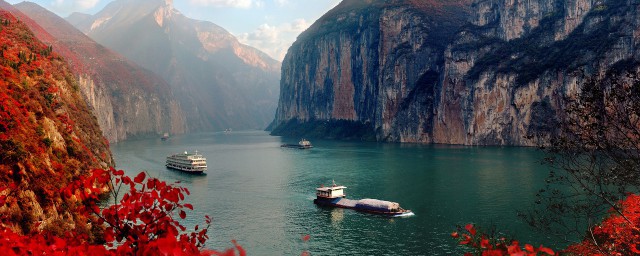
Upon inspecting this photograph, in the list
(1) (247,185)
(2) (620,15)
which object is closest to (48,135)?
(1) (247,185)

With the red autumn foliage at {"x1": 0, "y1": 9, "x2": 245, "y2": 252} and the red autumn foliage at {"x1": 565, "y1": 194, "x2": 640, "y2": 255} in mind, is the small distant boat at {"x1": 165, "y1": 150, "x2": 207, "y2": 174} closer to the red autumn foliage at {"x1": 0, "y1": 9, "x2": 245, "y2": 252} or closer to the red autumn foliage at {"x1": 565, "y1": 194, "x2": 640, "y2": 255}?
the red autumn foliage at {"x1": 0, "y1": 9, "x2": 245, "y2": 252}

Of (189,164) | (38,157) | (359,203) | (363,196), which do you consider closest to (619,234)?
(359,203)

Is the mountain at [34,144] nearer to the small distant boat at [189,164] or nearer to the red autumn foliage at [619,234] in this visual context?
the red autumn foliage at [619,234]

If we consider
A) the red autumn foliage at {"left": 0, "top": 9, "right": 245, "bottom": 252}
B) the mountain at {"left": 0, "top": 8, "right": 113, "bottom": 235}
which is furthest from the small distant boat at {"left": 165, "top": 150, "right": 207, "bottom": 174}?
the red autumn foliage at {"left": 0, "top": 9, "right": 245, "bottom": 252}

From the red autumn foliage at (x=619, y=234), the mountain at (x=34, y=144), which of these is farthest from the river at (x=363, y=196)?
the mountain at (x=34, y=144)

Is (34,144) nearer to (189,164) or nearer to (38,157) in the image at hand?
(38,157)

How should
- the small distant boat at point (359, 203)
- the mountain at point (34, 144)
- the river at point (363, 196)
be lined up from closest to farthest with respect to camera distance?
the mountain at point (34, 144) < the river at point (363, 196) < the small distant boat at point (359, 203)

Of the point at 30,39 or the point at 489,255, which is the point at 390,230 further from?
the point at 30,39
